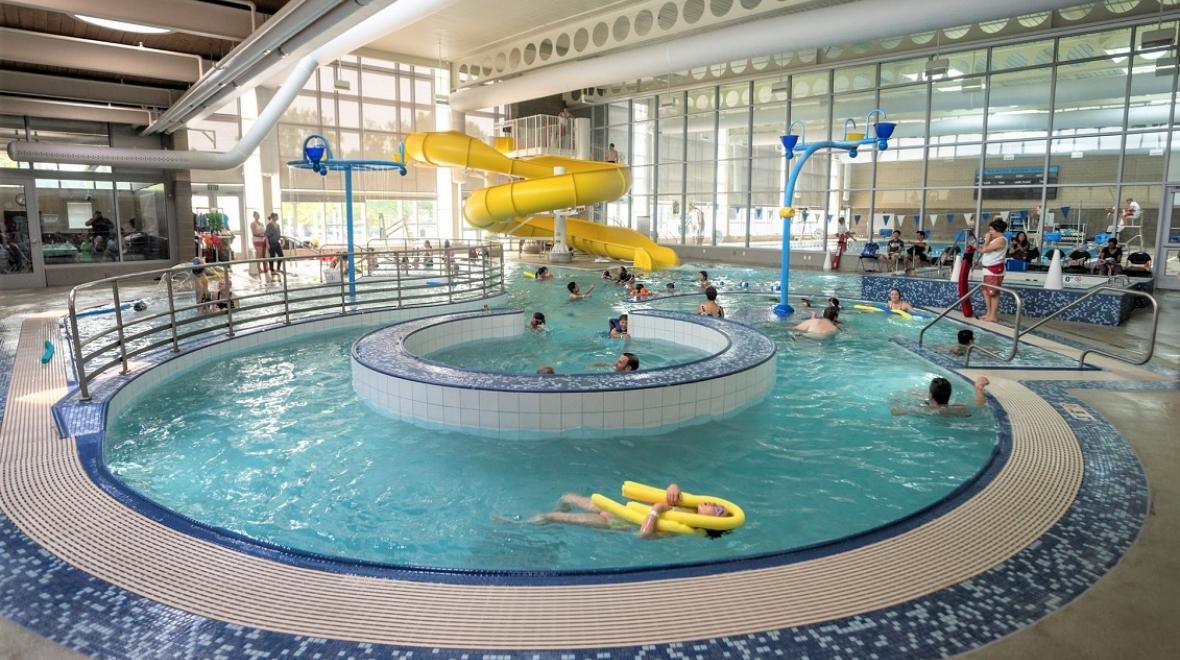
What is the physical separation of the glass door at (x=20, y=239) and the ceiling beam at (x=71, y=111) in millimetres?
1621

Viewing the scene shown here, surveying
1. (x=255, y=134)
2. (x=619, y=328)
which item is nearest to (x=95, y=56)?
(x=255, y=134)

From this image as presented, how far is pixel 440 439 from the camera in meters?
4.92

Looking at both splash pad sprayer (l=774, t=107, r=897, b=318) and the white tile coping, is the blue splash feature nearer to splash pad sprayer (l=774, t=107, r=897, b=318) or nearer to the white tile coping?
splash pad sprayer (l=774, t=107, r=897, b=318)

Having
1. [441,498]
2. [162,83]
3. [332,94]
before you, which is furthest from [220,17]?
[332,94]

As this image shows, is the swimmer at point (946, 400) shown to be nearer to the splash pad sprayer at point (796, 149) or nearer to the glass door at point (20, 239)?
the splash pad sprayer at point (796, 149)

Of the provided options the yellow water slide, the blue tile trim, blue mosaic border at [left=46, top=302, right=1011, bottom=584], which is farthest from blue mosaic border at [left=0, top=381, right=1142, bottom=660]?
the yellow water slide

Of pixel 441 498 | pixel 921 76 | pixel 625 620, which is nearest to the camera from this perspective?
pixel 625 620

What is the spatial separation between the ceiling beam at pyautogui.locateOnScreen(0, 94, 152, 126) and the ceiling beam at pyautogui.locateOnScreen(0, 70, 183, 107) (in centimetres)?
98

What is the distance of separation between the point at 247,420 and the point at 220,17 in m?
5.83

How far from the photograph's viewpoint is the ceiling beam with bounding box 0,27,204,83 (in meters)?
9.35

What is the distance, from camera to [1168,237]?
41.2 ft

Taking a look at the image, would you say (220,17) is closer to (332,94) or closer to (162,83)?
(162,83)

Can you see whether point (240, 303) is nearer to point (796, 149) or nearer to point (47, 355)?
point (47, 355)

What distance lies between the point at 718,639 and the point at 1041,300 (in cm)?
920
